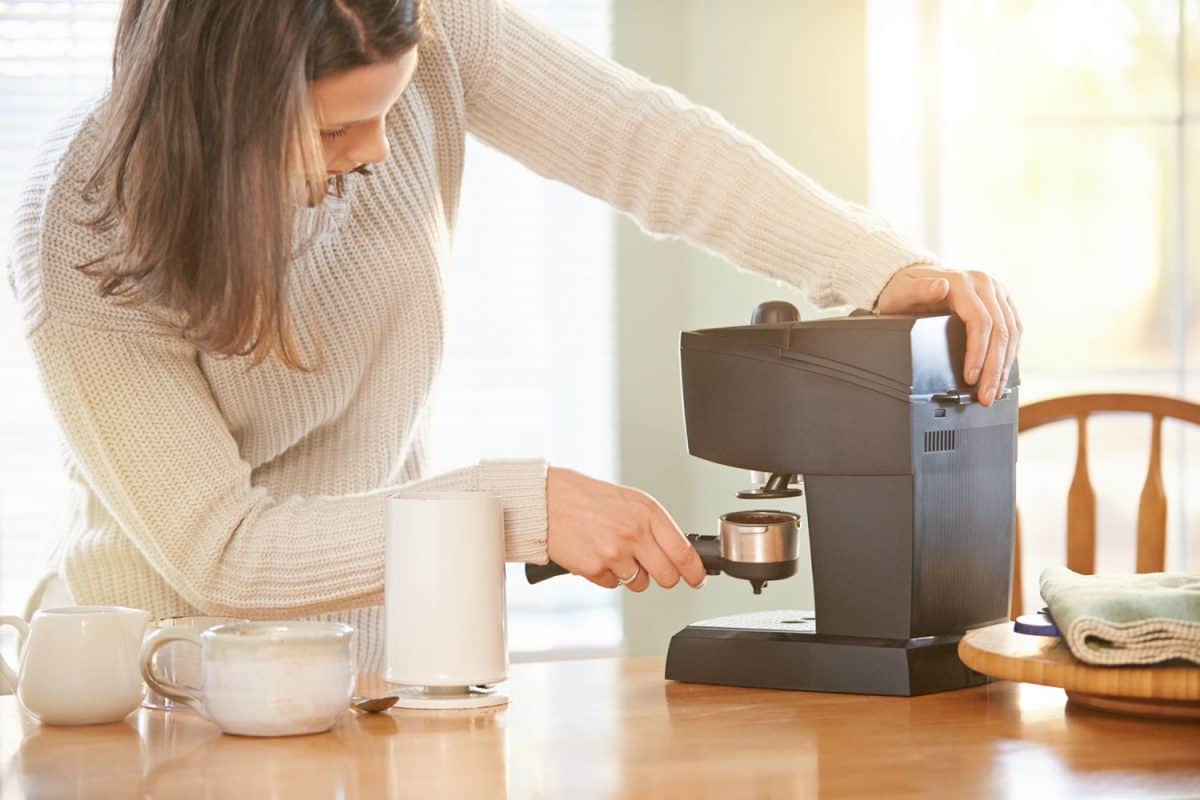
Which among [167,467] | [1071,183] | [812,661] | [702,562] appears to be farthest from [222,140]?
[1071,183]

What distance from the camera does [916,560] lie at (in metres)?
1.10

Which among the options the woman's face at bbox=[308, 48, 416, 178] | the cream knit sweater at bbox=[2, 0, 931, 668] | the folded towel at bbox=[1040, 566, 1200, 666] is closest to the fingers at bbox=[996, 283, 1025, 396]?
the cream knit sweater at bbox=[2, 0, 931, 668]

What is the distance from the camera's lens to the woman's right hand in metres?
1.08

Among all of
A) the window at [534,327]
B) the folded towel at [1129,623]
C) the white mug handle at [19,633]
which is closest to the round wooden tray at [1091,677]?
the folded towel at [1129,623]

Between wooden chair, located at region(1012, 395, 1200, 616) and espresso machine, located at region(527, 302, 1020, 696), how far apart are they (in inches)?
24.1

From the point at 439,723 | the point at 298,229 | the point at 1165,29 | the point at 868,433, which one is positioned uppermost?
the point at 1165,29

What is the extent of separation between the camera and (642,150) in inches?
56.0

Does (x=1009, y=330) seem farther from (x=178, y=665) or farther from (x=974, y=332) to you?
(x=178, y=665)

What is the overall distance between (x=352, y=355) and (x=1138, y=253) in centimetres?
188

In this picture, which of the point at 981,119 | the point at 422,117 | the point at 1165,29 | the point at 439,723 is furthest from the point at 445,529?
the point at 1165,29

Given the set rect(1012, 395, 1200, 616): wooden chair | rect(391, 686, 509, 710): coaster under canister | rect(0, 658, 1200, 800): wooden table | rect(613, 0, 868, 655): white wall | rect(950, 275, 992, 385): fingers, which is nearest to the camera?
rect(0, 658, 1200, 800): wooden table

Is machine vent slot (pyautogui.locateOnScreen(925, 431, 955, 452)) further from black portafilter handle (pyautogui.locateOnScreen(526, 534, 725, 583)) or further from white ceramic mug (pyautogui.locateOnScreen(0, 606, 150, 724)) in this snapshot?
white ceramic mug (pyautogui.locateOnScreen(0, 606, 150, 724))

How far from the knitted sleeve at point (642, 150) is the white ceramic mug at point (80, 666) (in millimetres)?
685

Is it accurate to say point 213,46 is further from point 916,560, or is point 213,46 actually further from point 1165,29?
point 1165,29
